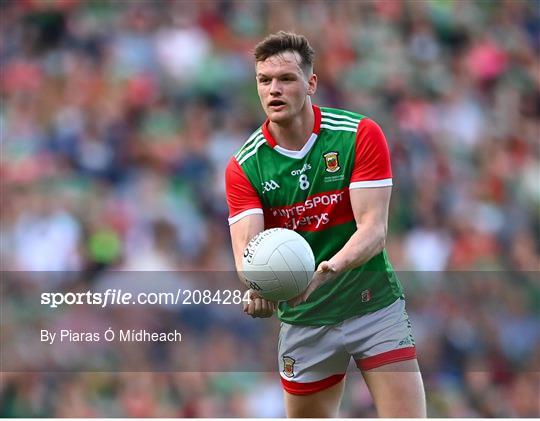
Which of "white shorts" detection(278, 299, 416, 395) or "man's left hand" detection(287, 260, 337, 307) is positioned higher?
"man's left hand" detection(287, 260, 337, 307)

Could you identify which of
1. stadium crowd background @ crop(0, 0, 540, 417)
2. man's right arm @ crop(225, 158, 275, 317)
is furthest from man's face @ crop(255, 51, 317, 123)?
stadium crowd background @ crop(0, 0, 540, 417)

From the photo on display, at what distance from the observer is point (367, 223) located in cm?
475

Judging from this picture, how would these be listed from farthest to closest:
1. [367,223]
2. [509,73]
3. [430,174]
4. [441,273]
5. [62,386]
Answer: [509,73], [430,174], [441,273], [62,386], [367,223]

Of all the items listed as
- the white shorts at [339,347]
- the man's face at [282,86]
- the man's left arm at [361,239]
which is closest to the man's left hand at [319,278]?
the man's left arm at [361,239]

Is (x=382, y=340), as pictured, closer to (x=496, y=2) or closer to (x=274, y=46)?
(x=274, y=46)

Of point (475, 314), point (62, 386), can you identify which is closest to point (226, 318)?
point (62, 386)

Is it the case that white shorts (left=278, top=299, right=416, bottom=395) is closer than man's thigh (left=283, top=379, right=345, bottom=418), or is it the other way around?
white shorts (left=278, top=299, right=416, bottom=395)

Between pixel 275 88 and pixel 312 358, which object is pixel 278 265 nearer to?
pixel 312 358

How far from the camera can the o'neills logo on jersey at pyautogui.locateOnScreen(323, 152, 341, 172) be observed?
16.1ft

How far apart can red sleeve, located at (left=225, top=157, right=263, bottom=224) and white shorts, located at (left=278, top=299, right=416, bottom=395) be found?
0.65 metres

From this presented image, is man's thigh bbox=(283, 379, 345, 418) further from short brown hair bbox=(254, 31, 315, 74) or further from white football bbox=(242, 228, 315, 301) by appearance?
short brown hair bbox=(254, 31, 315, 74)

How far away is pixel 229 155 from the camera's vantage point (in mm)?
9180

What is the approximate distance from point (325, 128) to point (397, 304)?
0.95 meters

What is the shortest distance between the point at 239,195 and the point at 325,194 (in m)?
0.43
